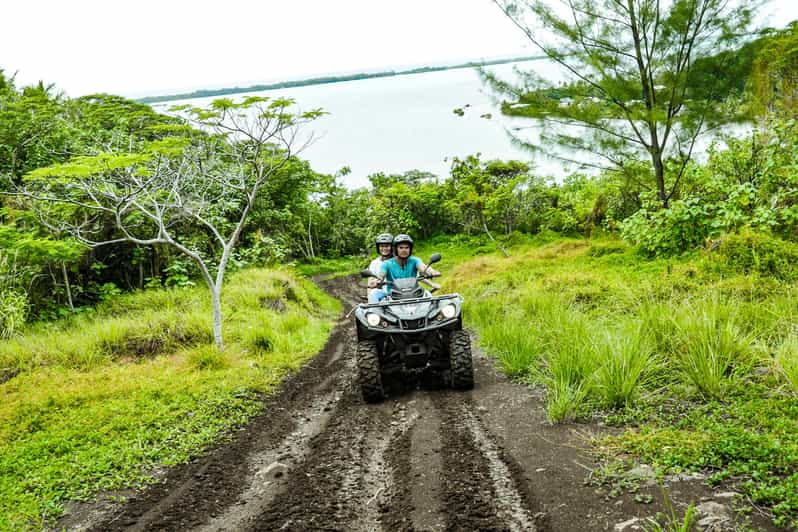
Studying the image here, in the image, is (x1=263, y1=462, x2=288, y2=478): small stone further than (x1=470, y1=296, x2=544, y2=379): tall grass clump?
No

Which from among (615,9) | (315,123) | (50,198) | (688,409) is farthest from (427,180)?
(688,409)

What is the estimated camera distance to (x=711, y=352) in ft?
13.8

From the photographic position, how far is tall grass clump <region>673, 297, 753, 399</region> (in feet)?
13.7

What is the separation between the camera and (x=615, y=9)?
37.5 ft

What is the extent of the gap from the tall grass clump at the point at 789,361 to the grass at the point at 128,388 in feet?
16.9

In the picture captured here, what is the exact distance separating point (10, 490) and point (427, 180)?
29.8m

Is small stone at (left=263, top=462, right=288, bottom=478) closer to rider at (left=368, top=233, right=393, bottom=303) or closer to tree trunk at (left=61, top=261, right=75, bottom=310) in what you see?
rider at (left=368, top=233, right=393, bottom=303)

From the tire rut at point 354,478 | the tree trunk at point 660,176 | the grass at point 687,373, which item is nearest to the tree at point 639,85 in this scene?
the tree trunk at point 660,176

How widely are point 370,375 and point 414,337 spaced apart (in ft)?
2.11

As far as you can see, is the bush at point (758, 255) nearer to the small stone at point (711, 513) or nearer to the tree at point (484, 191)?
the small stone at point (711, 513)

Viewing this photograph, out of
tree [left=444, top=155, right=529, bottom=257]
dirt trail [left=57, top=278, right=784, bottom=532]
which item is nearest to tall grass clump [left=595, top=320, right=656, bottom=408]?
dirt trail [left=57, top=278, right=784, bottom=532]

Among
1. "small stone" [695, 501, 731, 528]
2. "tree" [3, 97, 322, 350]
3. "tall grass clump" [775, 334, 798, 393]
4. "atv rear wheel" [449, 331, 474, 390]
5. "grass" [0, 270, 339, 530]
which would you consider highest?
"tree" [3, 97, 322, 350]

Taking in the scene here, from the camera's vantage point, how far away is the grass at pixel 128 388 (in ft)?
14.7

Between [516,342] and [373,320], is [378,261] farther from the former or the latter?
[516,342]
